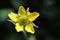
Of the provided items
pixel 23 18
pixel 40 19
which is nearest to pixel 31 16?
pixel 23 18

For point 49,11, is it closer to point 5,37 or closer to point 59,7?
point 59,7

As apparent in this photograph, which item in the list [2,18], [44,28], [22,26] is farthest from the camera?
[44,28]

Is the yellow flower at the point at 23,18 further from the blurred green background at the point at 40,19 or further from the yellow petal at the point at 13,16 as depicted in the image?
the blurred green background at the point at 40,19

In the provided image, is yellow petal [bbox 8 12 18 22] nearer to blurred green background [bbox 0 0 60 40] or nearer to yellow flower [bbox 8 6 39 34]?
yellow flower [bbox 8 6 39 34]

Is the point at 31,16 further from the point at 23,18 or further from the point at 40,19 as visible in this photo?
the point at 40,19

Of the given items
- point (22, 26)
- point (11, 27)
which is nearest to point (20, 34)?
point (11, 27)

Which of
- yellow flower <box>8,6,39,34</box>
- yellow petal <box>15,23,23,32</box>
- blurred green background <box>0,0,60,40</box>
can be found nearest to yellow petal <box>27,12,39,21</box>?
yellow flower <box>8,6,39,34</box>

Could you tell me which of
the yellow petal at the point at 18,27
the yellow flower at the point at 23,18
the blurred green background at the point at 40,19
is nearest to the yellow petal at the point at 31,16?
the yellow flower at the point at 23,18
